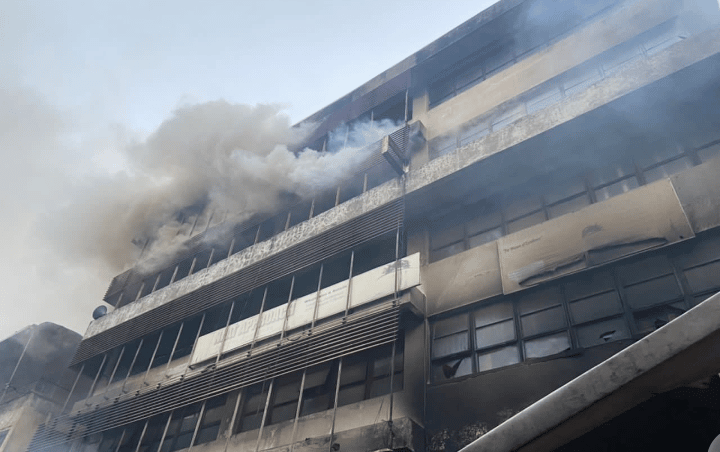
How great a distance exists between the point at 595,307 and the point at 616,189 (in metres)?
2.41

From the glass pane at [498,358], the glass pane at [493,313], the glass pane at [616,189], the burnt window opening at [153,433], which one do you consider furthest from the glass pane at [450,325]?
the burnt window opening at [153,433]

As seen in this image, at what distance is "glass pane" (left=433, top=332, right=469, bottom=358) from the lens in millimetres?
8594

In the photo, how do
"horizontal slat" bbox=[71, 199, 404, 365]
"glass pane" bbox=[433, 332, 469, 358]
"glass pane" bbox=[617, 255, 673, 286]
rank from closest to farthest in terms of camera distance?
"glass pane" bbox=[617, 255, 673, 286] < "glass pane" bbox=[433, 332, 469, 358] < "horizontal slat" bbox=[71, 199, 404, 365]

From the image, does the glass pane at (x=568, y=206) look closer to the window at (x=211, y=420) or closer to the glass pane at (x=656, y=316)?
the glass pane at (x=656, y=316)

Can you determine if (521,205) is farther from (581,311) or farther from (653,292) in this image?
(653,292)

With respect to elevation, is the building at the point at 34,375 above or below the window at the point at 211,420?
above

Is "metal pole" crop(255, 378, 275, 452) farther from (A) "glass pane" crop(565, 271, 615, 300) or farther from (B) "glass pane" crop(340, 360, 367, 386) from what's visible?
(A) "glass pane" crop(565, 271, 615, 300)

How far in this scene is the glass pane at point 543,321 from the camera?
7711 mm

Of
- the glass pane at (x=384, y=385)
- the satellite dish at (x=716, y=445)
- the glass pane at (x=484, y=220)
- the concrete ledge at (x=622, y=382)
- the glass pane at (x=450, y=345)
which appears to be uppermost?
the glass pane at (x=484, y=220)

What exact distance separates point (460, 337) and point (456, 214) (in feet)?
10.3

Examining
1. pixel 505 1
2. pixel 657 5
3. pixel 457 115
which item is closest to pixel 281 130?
pixel 457 115

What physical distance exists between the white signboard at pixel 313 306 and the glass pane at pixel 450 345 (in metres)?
1.22

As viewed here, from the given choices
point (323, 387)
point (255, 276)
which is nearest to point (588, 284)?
point (323, 387)

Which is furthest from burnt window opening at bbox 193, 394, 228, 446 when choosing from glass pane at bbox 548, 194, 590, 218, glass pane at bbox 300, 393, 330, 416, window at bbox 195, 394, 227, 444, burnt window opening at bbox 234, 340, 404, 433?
glass pane at bbox 548, 194, 590, 218
